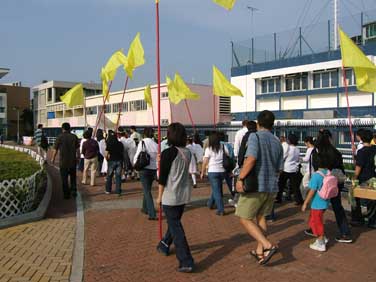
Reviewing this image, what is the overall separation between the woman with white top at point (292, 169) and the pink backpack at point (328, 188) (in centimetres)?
298

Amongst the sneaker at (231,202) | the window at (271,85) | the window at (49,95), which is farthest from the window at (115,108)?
the sneaker at (231,202)

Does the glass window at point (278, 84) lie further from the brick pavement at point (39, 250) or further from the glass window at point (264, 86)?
the brick pavement at point (39, 250)

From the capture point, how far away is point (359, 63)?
7805 mm

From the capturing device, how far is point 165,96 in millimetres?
42875

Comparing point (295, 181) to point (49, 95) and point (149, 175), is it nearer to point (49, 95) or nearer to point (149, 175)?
point (149, 175)

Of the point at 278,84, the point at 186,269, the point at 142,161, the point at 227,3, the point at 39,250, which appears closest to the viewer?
the point at 186,269

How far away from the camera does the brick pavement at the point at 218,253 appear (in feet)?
16.1

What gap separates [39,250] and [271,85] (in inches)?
1192

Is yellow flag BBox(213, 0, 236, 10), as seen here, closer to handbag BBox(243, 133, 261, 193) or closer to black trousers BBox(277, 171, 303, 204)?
handbag BBox(243, 133, 261, 193)

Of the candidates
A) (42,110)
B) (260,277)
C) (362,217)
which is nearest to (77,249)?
(260,277)

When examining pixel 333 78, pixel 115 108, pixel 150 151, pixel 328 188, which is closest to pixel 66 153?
pixel 150 151

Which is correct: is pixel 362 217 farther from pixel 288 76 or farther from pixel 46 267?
pixel 288 76

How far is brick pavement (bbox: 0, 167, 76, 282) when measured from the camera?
16.2 feet

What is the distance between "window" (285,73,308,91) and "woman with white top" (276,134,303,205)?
916 inches
